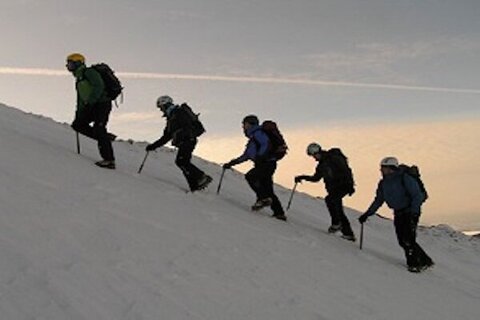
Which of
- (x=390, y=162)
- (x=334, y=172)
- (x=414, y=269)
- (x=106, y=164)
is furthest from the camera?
(x=334, y=172)

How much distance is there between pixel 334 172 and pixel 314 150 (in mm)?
631

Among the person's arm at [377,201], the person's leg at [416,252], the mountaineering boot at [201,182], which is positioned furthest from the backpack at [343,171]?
the mountaineering boot at [201,182]

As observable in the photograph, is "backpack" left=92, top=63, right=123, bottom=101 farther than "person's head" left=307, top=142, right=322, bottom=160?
No

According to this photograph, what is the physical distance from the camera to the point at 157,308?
5766 millimetres

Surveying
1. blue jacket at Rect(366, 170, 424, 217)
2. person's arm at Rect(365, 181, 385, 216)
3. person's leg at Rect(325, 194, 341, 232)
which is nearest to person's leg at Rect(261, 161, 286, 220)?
person's leg at Rect(325, 194, 341, 232)

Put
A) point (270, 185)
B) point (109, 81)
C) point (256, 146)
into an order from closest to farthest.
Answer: point (109, 81), point (256, 146), point (270, 185)

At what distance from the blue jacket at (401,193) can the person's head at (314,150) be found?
181 cm

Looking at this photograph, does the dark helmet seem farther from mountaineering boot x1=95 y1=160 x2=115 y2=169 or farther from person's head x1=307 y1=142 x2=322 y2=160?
mountaineering boot x1=95 y1=160 x2=115 y2=169

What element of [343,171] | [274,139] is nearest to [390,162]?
[343,171]

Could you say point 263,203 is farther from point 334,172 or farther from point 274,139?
point 334,172

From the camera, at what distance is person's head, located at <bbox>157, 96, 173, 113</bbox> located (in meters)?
11.9

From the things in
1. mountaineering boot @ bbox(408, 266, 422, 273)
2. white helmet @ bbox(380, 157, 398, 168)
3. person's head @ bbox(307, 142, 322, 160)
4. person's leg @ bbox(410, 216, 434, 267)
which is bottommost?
mountaineering boot @ bbox(408, 266, 422, 273)

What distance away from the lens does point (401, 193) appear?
11.2m

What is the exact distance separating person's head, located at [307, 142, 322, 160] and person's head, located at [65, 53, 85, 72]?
4.92 meters
